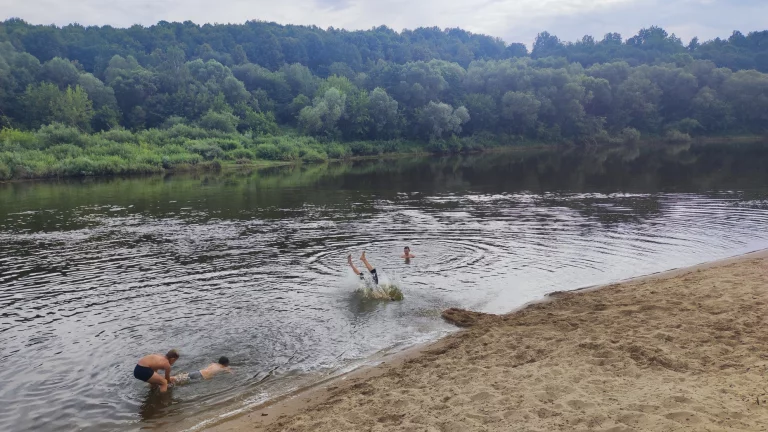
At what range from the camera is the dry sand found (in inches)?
346

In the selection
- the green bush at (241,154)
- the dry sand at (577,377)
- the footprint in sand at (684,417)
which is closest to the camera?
the footprint in sand at (684,417)

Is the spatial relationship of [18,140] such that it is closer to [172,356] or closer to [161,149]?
[161,149]

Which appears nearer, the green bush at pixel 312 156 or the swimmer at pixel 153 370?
the swimmer at pixel 153 370

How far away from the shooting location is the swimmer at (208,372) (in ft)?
43.5

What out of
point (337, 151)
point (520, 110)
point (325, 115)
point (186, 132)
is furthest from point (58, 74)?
point (520, 110)

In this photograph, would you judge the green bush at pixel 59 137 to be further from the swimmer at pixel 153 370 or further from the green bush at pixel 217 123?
the swimmer at pixel 153 370

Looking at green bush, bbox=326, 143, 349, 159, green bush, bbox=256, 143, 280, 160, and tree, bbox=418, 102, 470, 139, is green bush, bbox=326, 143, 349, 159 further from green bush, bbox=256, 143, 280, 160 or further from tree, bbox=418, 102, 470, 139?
tree, bbox=418, 102, 470, 139

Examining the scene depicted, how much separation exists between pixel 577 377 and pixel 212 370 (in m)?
8.39

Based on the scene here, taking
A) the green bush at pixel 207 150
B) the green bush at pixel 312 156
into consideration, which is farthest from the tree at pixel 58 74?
the green bush at pixel 312 156

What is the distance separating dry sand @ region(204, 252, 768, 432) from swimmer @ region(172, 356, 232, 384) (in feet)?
7.49

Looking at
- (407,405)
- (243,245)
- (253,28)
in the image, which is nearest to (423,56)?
(253,28)

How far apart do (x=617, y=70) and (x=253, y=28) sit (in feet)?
384

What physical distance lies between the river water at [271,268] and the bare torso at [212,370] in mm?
243

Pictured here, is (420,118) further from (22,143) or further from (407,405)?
(407,405)
